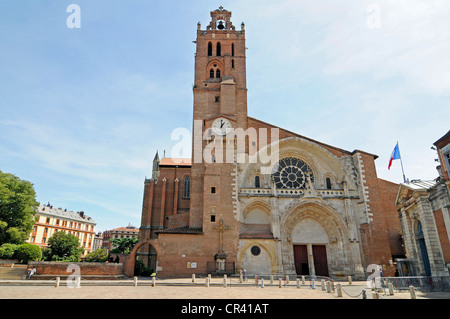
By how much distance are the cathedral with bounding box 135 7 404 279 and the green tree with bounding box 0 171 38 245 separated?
21.9 m

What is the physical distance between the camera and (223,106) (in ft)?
105

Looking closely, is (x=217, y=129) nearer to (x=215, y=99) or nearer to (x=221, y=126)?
(x=221, y=126)

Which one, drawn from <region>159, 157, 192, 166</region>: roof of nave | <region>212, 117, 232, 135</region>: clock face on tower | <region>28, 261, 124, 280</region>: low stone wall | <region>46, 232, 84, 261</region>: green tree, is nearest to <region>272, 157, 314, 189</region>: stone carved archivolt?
<region>212, 117, 232, 135</region>: clock face on tower

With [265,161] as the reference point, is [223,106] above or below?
above

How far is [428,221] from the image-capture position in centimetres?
1956

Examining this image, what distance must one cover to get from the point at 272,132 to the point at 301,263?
549 inches

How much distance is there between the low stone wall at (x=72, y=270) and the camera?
22.0 meters

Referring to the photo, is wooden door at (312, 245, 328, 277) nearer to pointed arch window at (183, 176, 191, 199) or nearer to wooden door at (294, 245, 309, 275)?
wooden door at (294, 245, 309, 275)

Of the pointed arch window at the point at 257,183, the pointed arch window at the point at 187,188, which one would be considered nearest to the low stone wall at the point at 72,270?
the pointed arch window at the point at 257,183

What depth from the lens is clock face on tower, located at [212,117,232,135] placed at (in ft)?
99.2
